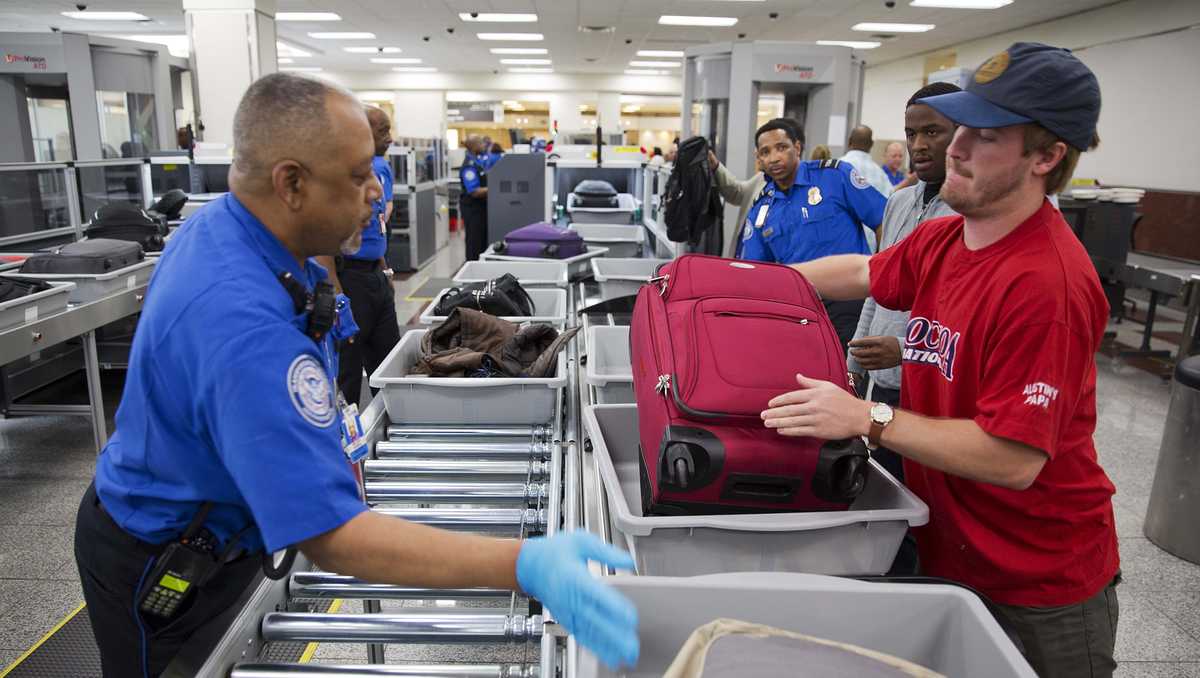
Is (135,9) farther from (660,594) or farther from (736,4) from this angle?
(660,594)

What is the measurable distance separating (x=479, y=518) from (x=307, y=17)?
44.5ft

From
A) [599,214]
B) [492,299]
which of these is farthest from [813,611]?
[599,214]

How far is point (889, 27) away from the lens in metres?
12.7

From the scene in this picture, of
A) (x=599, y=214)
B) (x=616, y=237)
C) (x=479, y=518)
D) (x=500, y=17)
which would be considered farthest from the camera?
(x=500, y=17)

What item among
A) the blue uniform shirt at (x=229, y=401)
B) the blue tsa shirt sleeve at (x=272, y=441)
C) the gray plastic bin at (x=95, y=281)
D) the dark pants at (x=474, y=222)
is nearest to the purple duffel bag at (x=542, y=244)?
the gray plastic bin at (x=95, y=281)

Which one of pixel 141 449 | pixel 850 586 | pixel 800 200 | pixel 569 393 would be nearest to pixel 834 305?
pixel 800 200

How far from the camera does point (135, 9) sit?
12.6 m

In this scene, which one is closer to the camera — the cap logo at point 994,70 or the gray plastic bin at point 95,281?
the cap logo at point 994,70

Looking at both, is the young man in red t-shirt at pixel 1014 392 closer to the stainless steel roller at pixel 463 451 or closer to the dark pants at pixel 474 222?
the stainless steel roller at pixel 463 451

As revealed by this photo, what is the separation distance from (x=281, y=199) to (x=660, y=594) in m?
0.72

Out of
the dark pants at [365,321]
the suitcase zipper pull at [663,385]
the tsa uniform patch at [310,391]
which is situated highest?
the tsa uniform patch at [310,391]

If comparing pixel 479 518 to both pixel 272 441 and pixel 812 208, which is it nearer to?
pixel 272 441

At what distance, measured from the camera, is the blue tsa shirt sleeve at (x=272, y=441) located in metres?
0.83

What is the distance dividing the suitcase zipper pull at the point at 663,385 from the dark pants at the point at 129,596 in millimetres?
710
